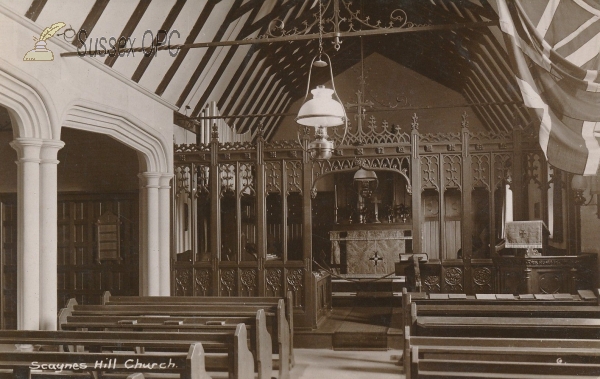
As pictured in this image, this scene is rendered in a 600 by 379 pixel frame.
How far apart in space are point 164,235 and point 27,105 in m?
3.62

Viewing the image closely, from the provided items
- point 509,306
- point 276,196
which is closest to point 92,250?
point 276,196

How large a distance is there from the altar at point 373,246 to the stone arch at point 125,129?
5.83 meters

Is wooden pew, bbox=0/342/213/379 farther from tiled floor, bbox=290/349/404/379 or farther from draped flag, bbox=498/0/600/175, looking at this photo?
tiled floor, bbox=290/349/404/379

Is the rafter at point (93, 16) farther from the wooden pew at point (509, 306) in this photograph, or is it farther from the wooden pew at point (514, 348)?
the wooden pew at point (514, 348)

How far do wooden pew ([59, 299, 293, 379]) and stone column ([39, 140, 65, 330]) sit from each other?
0.30 meters

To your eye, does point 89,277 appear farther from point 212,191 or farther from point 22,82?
point 22,82

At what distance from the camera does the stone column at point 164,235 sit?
8.55 meters

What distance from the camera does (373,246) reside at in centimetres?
1319

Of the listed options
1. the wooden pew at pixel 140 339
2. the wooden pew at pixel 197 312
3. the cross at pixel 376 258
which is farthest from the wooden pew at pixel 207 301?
the cross at pixel 376 258

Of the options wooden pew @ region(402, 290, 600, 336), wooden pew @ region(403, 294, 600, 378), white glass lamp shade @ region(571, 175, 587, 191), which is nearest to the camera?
wooden pew @ region(403, 294, 600, 378)

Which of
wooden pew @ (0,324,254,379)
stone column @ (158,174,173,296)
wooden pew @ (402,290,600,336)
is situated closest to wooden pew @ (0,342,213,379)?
wooden pew @ (0,324,254,379)

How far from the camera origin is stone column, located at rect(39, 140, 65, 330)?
5621mm

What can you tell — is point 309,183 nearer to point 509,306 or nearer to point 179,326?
point 509,306

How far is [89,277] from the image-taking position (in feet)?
30.0
